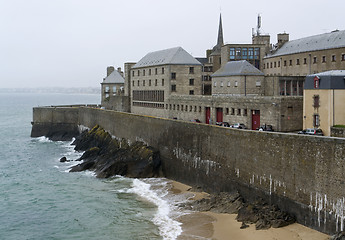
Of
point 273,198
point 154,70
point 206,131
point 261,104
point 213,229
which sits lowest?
point 213,229

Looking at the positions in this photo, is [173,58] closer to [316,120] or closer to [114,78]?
[316,120]

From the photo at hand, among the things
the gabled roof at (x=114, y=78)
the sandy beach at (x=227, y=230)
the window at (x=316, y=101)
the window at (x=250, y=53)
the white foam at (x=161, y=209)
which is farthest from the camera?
the gabled roof at (x=114, y=78)

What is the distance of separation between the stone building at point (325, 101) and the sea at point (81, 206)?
41.1 ft

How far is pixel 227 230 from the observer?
26.4 m

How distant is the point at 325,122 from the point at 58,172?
95.2 feet

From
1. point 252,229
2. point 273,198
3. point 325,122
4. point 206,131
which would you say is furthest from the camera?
point 206,131

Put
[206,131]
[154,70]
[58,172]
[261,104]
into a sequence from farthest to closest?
[154,70] < [58,172] < [261,104] < [206,131]

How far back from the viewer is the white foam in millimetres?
26984

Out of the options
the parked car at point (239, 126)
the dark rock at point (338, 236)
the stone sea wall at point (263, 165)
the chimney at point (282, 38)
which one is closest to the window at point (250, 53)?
the chimney at point (282, 38)

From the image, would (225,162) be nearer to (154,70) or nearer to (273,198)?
(273,198)

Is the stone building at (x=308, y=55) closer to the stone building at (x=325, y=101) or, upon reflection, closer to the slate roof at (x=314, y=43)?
the slate roof at (x=314, y=43)

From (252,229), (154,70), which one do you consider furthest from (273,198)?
(154,70)

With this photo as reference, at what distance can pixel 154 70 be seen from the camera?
59.9 m

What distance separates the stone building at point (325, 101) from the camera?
30.9m
